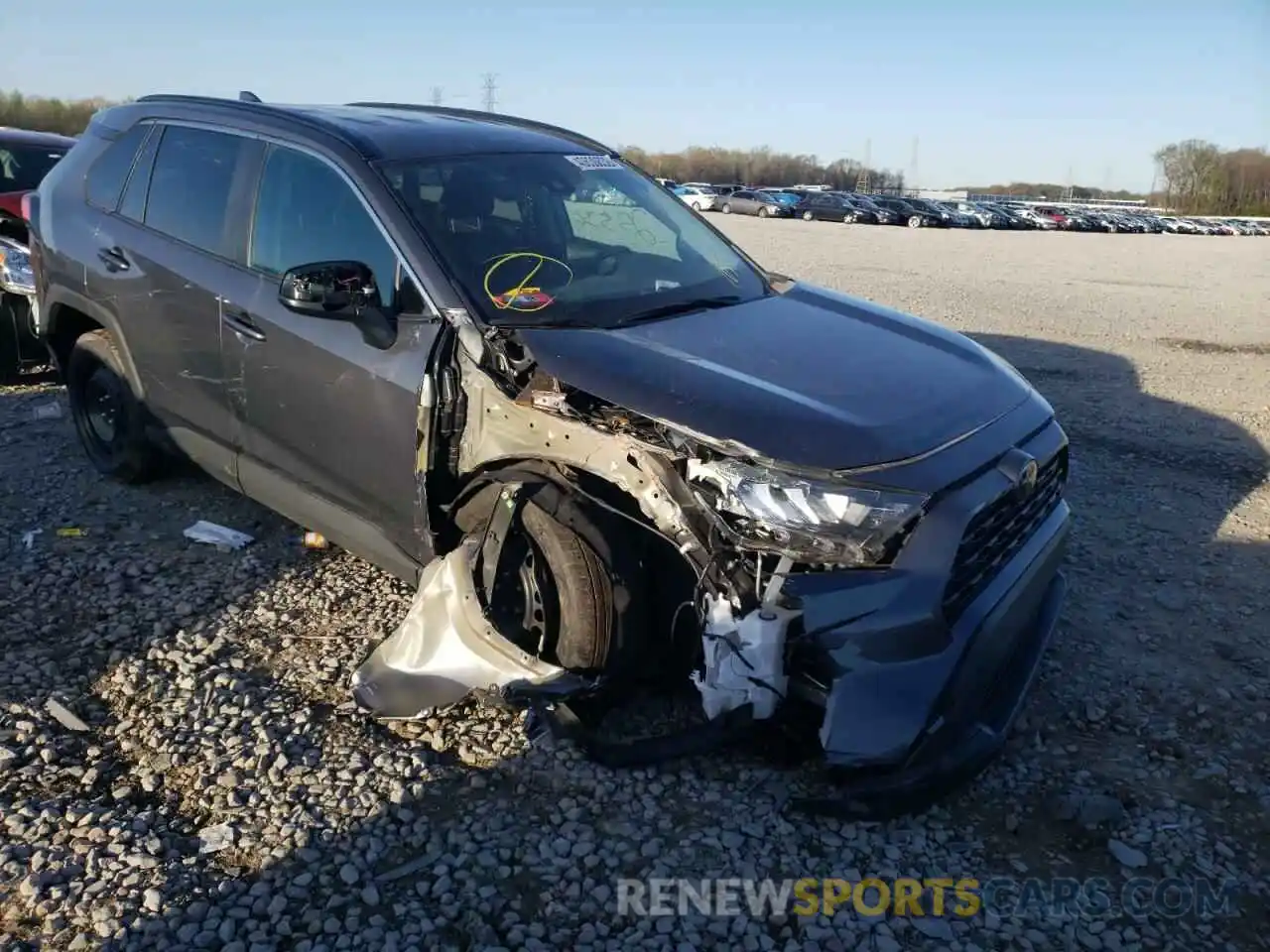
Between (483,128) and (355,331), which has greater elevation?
(483,128)

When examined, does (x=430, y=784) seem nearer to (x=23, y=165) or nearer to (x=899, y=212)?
(x=23, y=165)

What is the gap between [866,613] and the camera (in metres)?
2.66

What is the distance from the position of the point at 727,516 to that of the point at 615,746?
84 centimetres

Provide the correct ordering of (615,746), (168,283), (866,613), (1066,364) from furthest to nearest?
(1066,364), (168,283), (615,746), (866,613)

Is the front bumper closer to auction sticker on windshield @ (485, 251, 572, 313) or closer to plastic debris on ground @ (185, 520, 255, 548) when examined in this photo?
auction sticker on windshield @ (485, 251, 572, 313)

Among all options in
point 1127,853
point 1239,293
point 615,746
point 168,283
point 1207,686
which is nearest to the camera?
point 1127,853

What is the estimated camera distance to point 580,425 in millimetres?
3064

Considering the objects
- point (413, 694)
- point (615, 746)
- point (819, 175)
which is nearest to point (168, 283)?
point (413, 694)

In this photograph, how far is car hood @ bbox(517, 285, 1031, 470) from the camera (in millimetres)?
2818

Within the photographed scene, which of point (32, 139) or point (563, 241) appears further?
point (32, 139)

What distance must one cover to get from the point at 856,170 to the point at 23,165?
4165 inches

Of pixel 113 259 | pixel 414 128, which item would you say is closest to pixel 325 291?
pixel 414 128

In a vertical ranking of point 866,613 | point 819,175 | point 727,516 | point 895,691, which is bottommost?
point 895,691

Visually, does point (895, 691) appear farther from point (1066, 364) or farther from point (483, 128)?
point (1066, 364)
